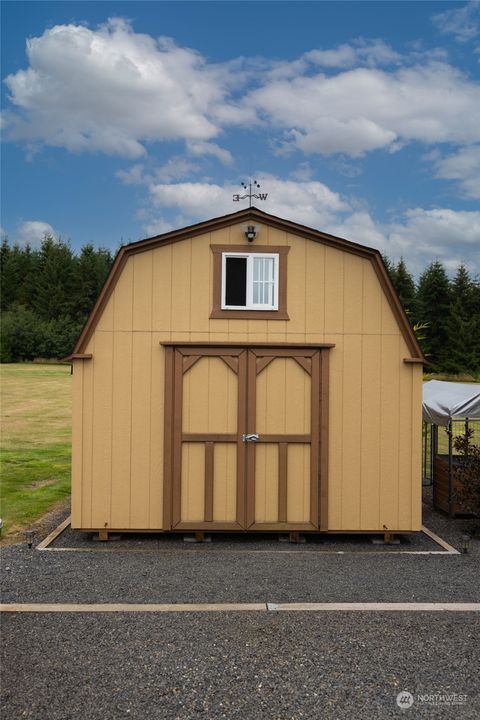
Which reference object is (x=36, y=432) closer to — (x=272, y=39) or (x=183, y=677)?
(x=272, y=39)

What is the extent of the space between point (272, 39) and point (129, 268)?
9.60 metres

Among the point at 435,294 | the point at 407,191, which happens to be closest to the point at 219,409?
the point at 407,191

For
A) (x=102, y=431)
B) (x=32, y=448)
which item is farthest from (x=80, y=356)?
(x=32, y=448)

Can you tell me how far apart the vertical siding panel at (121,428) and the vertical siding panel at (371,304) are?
12.1 feet

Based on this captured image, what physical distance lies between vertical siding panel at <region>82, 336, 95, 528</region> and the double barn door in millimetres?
1165

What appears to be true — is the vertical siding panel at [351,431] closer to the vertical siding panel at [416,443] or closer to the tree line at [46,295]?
the vertical siding panel at [416,443]

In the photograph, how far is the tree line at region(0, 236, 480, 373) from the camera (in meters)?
45.6

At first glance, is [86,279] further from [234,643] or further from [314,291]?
[234,643]

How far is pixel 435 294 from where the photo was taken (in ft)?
154

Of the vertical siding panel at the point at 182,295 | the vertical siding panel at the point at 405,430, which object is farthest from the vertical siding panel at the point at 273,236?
the vertical siding panel at the point at 405,430

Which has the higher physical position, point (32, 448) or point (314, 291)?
point (314, 291)

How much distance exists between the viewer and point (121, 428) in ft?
26.6

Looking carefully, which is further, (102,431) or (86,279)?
(86,279)

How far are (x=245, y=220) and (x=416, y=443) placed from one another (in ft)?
14.3
